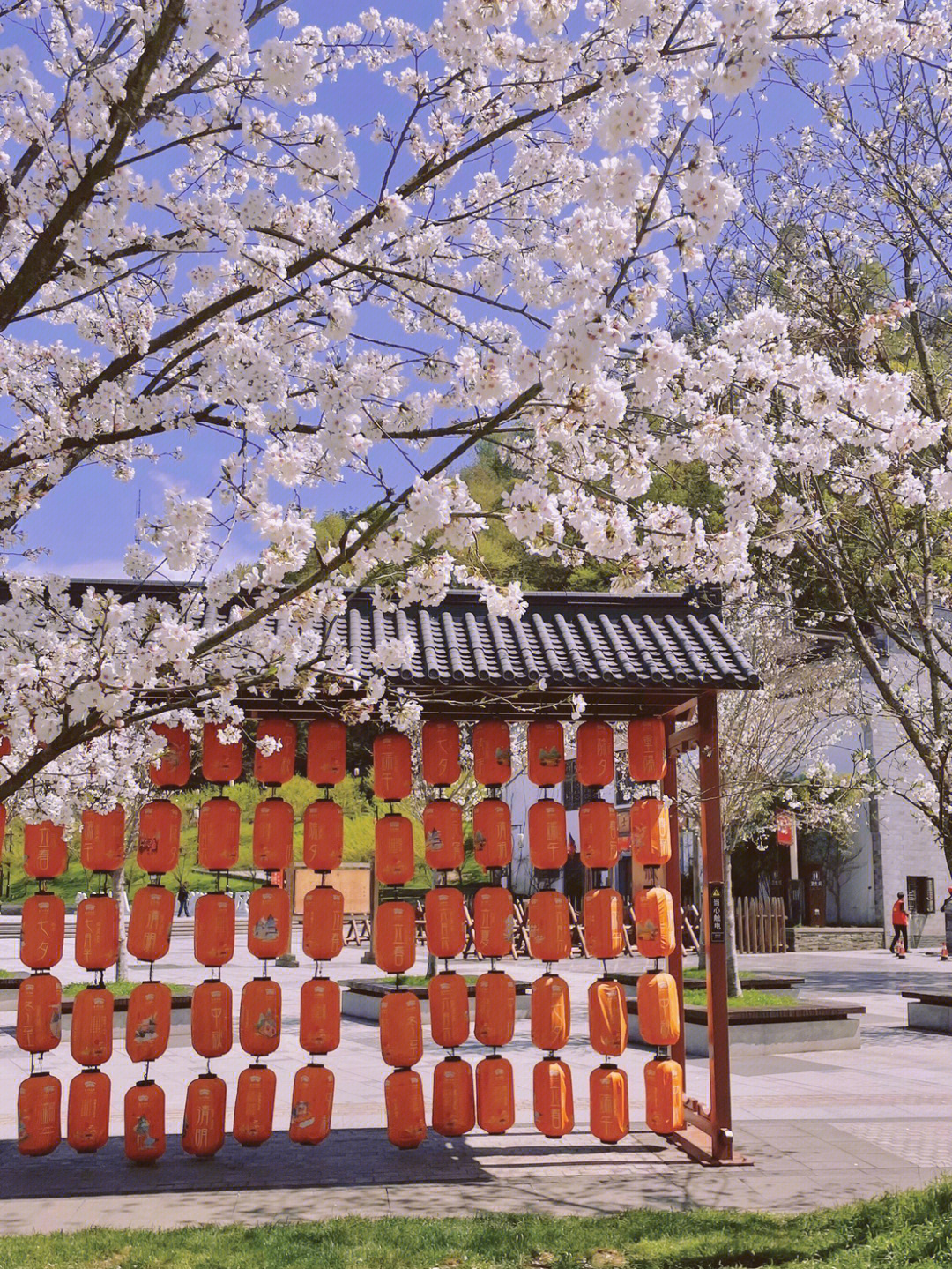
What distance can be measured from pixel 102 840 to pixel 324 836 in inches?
60.3

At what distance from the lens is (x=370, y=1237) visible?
20.2 ft

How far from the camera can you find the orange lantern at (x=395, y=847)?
8633mm

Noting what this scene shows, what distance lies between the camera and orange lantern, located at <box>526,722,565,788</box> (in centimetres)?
880

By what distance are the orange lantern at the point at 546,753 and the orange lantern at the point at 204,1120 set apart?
10.0 feet

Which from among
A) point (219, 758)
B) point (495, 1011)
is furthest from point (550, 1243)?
point (219, 758)

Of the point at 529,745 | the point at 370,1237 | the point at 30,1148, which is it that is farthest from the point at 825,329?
the point at 30,1148

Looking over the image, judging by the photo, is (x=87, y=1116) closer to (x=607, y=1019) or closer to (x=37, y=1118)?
(x=37, y=1118)

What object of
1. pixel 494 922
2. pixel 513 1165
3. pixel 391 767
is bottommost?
pixel 513 1165

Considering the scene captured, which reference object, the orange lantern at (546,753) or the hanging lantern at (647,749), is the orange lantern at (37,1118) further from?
the hanging lantern at (647,749)

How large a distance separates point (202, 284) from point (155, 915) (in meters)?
4.55

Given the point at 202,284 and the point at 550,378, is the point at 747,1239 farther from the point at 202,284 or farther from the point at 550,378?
the point at 202,284

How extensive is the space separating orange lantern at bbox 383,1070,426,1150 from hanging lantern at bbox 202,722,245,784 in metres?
2.36

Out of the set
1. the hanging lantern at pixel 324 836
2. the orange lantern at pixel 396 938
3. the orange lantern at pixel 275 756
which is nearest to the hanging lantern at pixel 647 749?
the orange lantern at pixel 396 938

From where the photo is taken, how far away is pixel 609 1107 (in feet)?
27.0
